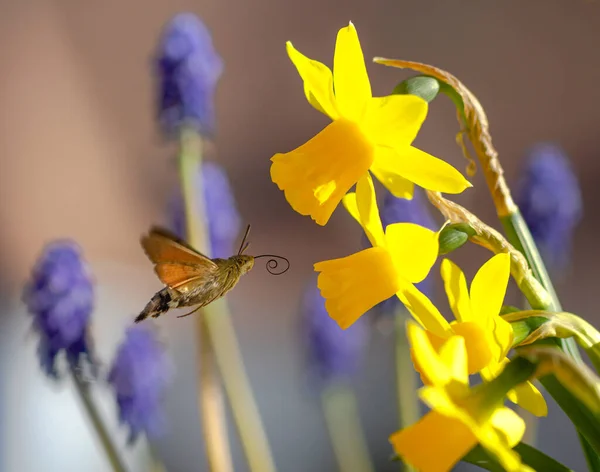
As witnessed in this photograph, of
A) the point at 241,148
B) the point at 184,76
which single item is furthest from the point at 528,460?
the point at 241,148

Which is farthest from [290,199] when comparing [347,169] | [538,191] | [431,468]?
[538,191]

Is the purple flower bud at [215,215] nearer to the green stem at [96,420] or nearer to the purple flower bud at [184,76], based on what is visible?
the purple flower bud at [184,76]

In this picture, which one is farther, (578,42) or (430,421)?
(578,42)

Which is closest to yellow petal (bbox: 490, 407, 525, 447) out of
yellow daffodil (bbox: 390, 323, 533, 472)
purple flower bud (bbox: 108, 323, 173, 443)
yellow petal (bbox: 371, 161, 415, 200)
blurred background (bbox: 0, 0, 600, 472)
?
yellow daffodil (bbox: 390, 323, 533, 472)

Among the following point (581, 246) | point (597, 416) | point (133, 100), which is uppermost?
point (133, 100)

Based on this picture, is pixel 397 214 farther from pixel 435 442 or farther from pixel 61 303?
pixel 435 442

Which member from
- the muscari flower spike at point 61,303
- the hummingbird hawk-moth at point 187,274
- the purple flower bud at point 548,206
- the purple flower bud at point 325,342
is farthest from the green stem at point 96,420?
the purple flower bud at point 548,206

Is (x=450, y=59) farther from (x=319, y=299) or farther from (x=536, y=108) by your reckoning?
(x=319, y=299)
